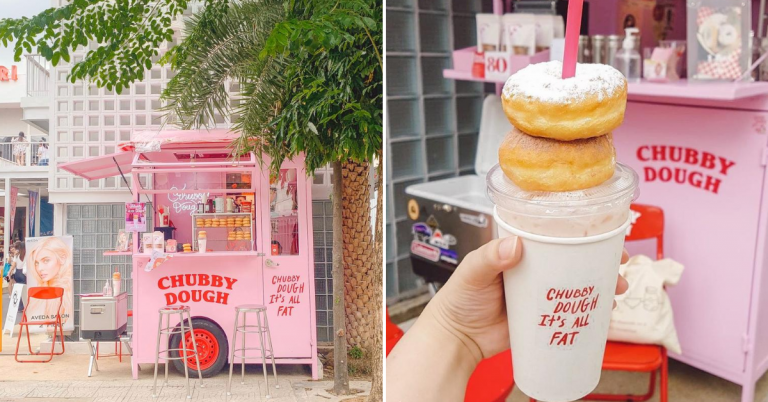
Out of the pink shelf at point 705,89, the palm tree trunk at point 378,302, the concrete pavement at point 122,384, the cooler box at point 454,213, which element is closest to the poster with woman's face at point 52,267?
the concrete pavement at point 122,384

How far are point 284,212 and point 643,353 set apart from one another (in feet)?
7.59

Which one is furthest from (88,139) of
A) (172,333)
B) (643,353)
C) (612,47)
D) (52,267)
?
(643,353)

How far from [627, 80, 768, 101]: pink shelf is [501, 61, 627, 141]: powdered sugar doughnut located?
1452 mm

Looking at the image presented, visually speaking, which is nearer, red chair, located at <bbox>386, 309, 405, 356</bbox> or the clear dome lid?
the clear dome lid

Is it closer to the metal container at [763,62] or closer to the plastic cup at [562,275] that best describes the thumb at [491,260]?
the plastic cup at [562,275]

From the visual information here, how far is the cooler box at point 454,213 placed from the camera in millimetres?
3072

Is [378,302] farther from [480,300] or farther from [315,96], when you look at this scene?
[480,300]

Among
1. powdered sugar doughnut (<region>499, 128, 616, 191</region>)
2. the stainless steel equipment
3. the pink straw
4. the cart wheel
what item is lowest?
the cart wheel

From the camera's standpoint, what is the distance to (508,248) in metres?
1.19

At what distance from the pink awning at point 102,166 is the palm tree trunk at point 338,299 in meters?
1.21

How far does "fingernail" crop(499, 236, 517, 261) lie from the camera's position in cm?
119

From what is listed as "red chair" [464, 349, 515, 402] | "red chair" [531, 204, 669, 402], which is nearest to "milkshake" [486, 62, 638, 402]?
"red chair" [464, 349, 515, 402]

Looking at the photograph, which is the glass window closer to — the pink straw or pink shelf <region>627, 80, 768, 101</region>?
pink shelf <region>627, 80, 768, 101</region>

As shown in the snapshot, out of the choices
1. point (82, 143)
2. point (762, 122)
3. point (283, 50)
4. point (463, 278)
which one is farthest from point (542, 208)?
point (82, 143)
